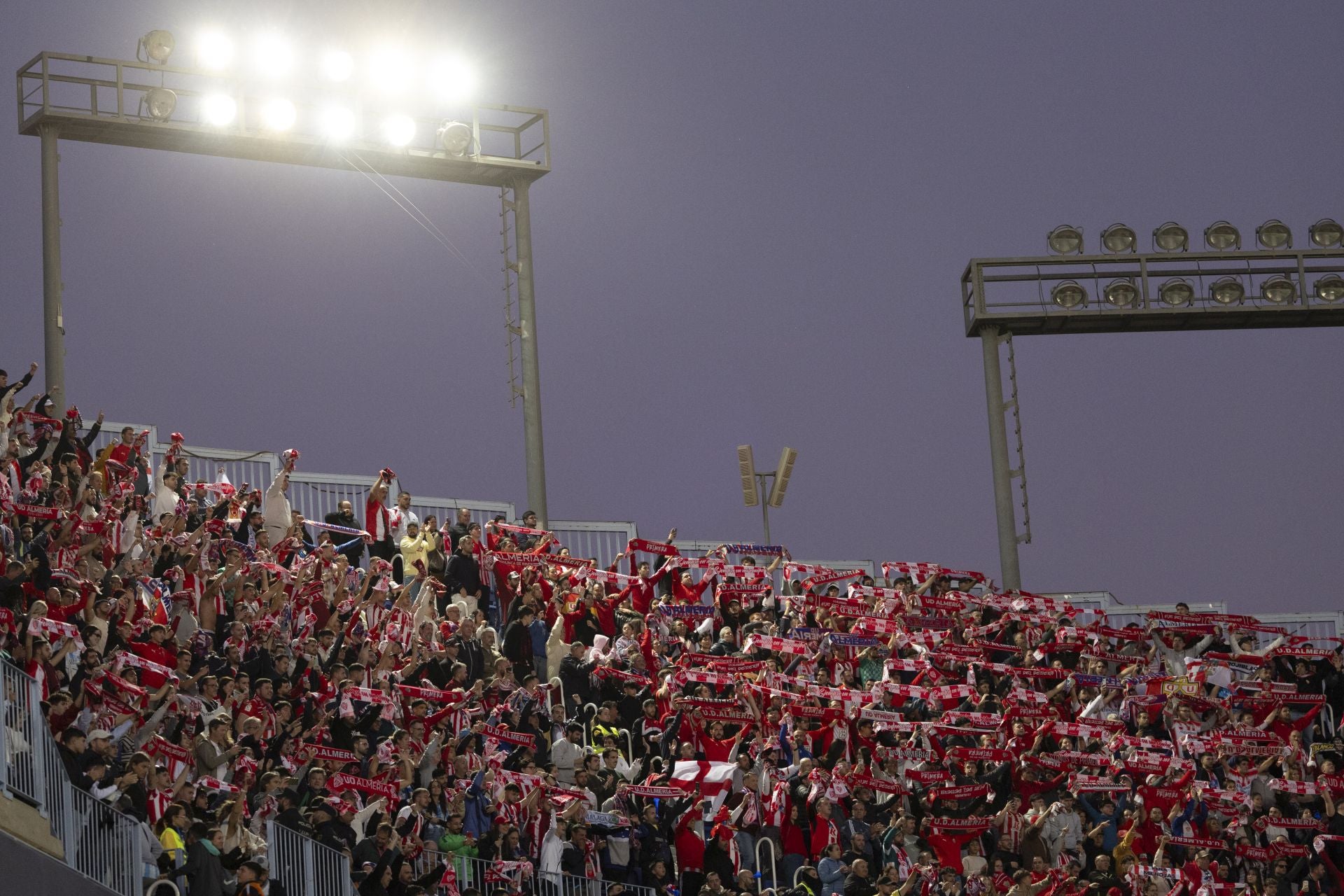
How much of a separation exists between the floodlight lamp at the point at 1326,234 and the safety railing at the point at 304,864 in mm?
24617

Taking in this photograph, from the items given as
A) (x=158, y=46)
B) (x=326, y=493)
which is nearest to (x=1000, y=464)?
(x=326, y=493)

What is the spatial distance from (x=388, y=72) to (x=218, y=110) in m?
3.15

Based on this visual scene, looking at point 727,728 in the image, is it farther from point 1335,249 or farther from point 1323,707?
point 1335,249

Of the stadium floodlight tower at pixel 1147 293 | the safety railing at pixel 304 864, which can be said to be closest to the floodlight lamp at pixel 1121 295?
the stadium floodlight tower at pixel 1147 293

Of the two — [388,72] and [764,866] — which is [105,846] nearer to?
[764,866]

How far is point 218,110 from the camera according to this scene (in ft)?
108

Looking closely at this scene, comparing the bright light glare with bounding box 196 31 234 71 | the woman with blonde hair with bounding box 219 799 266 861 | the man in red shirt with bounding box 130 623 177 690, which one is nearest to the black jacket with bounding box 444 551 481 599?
the man in red shirt with bounding box 130 623 177 690

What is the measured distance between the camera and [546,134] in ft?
117

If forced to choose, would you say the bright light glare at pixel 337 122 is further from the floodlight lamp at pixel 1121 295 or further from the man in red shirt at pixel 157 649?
the man in red shirt at pixel 157 649

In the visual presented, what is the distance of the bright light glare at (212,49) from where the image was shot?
107ft

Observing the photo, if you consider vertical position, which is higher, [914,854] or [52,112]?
[52,112]

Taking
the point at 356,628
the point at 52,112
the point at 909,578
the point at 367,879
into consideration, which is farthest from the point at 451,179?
the point at 367,879

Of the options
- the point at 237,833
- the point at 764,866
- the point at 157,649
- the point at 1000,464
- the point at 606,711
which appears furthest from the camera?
the point at 1000,464

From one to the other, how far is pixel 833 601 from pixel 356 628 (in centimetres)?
743
